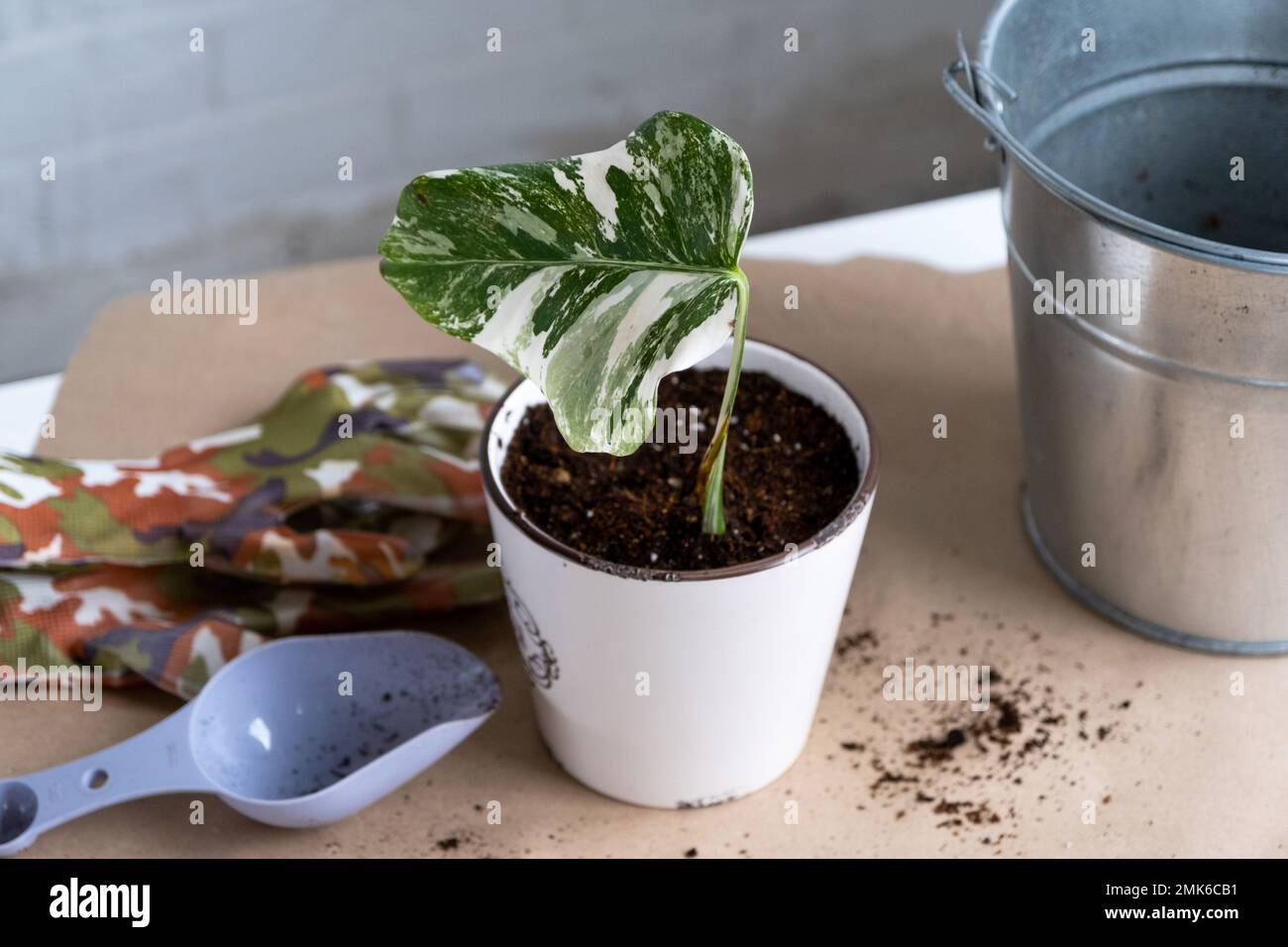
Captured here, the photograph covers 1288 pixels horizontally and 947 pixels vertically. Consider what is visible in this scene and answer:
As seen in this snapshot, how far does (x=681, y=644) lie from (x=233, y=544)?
0.25m

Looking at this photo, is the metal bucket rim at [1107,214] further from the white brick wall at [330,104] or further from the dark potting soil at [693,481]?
the white brick wall at [330,104]

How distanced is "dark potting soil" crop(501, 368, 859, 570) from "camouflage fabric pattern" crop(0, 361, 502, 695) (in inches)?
4.9

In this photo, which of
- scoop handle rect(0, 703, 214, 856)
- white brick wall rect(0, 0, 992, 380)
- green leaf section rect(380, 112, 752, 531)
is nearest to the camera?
green leaf section rect(380, 112, 752, 531)

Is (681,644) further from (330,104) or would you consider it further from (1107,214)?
(330,104)

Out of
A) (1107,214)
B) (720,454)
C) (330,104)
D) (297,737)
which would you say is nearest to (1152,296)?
(1107,214)

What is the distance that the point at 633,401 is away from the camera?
1.48 feet

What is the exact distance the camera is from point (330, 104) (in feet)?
4.30

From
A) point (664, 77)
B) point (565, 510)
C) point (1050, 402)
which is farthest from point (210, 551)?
point (664, 77)

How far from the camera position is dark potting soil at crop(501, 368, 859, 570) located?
525 millimetres

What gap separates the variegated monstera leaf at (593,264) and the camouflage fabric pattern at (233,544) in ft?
0.75

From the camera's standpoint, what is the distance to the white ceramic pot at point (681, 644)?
50 centimetres

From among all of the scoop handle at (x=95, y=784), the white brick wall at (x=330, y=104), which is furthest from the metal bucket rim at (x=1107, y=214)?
the white brick wall at (x=330, y=104)

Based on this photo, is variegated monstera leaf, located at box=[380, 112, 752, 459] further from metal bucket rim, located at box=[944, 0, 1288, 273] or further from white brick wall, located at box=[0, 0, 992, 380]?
white brick wall, located at box=[0, 0, 992, 380]

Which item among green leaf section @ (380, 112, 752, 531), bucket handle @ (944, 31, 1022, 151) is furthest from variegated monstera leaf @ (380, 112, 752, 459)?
bucket handle @ (944, 31, 1022, 151)
